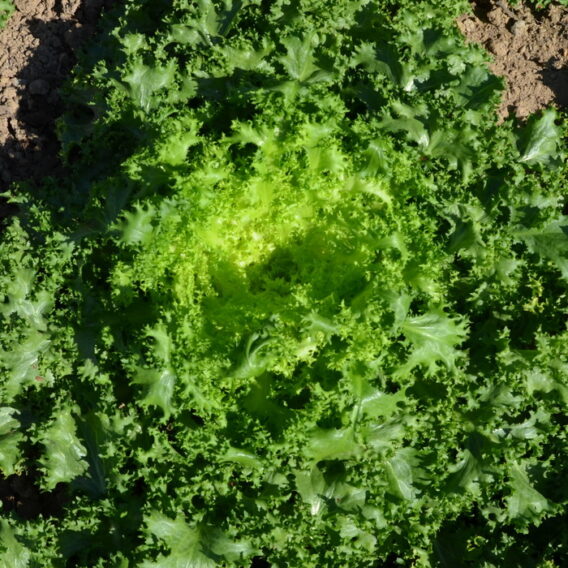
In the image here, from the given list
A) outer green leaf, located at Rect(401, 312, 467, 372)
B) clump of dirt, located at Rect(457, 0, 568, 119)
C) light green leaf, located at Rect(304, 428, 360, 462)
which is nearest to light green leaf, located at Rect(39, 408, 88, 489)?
light green leaf, located at Rect(304, 428, 360, 462)

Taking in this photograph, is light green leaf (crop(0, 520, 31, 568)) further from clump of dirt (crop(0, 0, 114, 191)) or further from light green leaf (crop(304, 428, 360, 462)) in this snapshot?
clump of dirt (crop(0, 0, 114, 191))

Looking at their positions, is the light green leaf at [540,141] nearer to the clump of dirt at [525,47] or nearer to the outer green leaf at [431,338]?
the clump of dirt at [525,47]

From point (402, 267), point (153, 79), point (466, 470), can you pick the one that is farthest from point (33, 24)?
point (466, 470)

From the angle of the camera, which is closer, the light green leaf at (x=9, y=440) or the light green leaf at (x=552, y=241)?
the light green leaf at (x=552, y=241)

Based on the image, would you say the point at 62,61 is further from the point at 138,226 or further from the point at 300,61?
the point at 138,226

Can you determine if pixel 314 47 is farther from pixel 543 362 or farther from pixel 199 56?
pixel 543 362

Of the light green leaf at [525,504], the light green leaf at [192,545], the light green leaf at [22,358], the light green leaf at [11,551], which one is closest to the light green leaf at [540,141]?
the light green leaf at [525,504]
